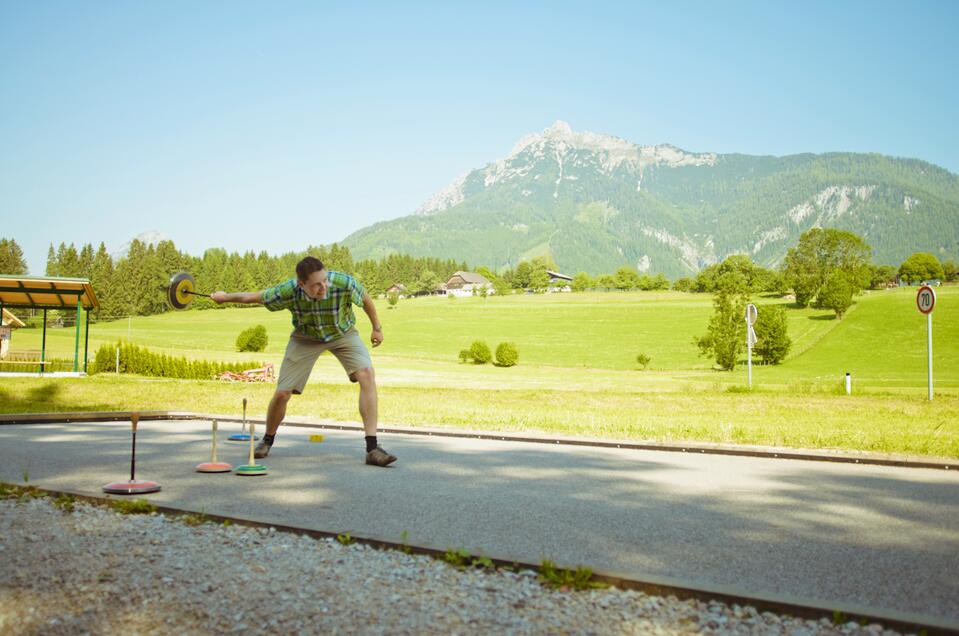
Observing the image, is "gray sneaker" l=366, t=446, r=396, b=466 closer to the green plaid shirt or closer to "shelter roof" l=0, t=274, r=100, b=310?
the green plaid shirt

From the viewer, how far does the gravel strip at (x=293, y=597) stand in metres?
3.78

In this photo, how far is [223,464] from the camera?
340 inches

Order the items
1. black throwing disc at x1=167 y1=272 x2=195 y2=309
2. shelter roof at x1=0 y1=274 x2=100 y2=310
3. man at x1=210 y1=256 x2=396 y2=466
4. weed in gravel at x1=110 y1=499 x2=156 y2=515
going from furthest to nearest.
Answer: shelter roof at x1=0 y1=274 x2=100 y2=310
black throwing disc at x1=167 y1=272 x2=195 y2=309
man at x1=210 y1=256 x2=396 y2=466
weed in gravel at x1=110 y1=499 x2=156 y2=515

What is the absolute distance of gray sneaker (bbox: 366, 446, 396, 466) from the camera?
9.17m

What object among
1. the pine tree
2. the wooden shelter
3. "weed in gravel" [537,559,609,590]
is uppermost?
the pine tree

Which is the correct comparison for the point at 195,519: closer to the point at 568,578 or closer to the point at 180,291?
the point at 568,578

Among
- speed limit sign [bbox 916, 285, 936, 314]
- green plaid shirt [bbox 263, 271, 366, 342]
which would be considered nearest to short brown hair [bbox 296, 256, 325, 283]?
green plaid shirt [bbox 263, 271, 366, 342]

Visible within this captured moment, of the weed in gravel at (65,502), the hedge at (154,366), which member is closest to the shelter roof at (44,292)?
the hedge at (154,366)

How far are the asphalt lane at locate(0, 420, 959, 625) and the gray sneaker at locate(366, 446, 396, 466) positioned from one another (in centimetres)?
10

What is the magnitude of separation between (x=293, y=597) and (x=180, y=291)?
5578 millimetres

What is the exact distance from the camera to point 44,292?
29656 millimetres

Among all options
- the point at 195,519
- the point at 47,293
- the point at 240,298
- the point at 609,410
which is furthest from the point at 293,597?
the point at 47,293

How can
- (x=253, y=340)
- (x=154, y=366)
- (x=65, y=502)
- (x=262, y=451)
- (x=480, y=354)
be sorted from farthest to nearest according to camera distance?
1. (x=253, y=340)
2. (x=480, y=354)
3. (x=154, y=366)
4. (x=262, y=451)
5. (x=65, y=502)

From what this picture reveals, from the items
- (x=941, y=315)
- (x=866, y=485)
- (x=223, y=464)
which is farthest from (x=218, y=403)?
(x=941, y=315)
